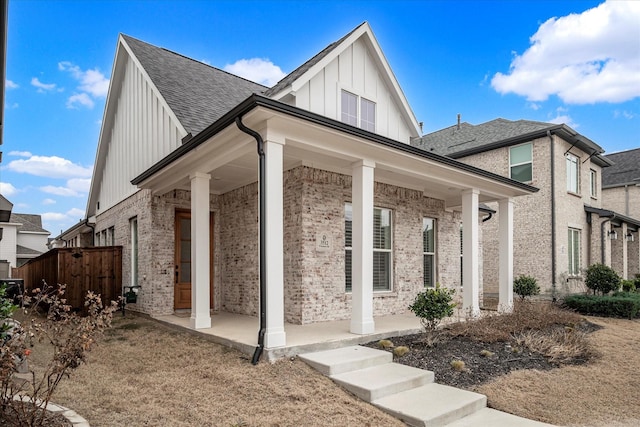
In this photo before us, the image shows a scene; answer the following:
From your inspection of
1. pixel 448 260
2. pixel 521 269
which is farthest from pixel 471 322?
pixel 521 269

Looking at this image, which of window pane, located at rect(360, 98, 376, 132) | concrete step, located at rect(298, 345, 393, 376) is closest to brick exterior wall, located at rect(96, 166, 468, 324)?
window pane, located at rect(360, 98, 376, 132)

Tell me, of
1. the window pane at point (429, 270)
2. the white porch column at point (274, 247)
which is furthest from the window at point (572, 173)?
the white porch column at point (274, 247)

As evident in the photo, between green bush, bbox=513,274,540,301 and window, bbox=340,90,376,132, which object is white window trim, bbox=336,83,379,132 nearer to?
window, bbox=340,90,376,132

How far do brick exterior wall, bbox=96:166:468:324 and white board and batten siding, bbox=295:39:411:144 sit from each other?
71.5 inches

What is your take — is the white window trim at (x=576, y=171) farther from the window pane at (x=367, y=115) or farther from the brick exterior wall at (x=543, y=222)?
the window pane at (x=367, y=115)

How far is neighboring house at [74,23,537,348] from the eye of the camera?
5.99 meters

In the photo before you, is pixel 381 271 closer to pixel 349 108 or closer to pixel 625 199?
pixel 349 108

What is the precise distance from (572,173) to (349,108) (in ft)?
34.9

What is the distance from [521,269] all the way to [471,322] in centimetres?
836

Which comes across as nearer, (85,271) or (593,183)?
(85,271)

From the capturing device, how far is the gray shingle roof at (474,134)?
15617mm

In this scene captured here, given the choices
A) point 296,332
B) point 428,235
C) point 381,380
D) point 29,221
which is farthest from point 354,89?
point 29,221

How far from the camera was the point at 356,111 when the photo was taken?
985cm

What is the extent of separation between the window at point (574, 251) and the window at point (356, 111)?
393 inches
